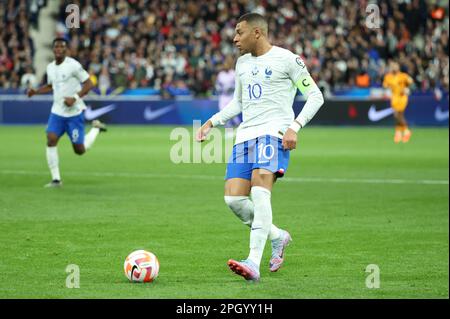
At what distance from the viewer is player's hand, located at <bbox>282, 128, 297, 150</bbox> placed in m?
8.52

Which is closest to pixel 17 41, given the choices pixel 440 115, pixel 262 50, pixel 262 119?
pixel 440 115

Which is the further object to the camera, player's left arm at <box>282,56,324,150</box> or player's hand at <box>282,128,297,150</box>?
player's left arm at <box>282,56,324,150</box>

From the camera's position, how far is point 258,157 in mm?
8812

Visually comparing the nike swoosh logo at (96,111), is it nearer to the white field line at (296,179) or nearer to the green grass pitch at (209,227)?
the green grass pitch at (209,227)

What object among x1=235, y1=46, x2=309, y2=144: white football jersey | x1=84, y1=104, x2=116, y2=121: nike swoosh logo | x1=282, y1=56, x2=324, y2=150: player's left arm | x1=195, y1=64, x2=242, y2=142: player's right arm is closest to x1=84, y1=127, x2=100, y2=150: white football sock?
x1=195, y1=64, x2=242, y2=142: player's right arm

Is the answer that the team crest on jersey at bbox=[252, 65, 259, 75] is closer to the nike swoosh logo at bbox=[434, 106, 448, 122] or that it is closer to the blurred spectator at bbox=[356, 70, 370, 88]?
the nike swoosh logo at bbox=[434, 106, 448, 122]

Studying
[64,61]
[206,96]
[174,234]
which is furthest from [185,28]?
[174,234]

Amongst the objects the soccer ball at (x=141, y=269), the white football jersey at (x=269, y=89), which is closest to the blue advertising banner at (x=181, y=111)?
the white football jersey at (x=269, y=89)

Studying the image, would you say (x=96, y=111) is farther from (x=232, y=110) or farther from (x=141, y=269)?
(x=141, y=269)

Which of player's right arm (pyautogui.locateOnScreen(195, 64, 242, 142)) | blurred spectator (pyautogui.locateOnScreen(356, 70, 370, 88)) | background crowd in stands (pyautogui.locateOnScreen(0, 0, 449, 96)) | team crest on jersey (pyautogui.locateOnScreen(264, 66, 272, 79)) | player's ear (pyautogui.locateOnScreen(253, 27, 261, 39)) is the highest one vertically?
background crowd in stands (pyautogui.locateOnScreen(0, 0, 449, 96))

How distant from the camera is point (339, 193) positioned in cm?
1592

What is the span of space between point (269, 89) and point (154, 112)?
90.9 feet

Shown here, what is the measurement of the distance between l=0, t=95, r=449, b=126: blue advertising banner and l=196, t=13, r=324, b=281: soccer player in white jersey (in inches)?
967

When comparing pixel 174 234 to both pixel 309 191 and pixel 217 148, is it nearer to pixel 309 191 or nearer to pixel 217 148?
pixel 309 191
